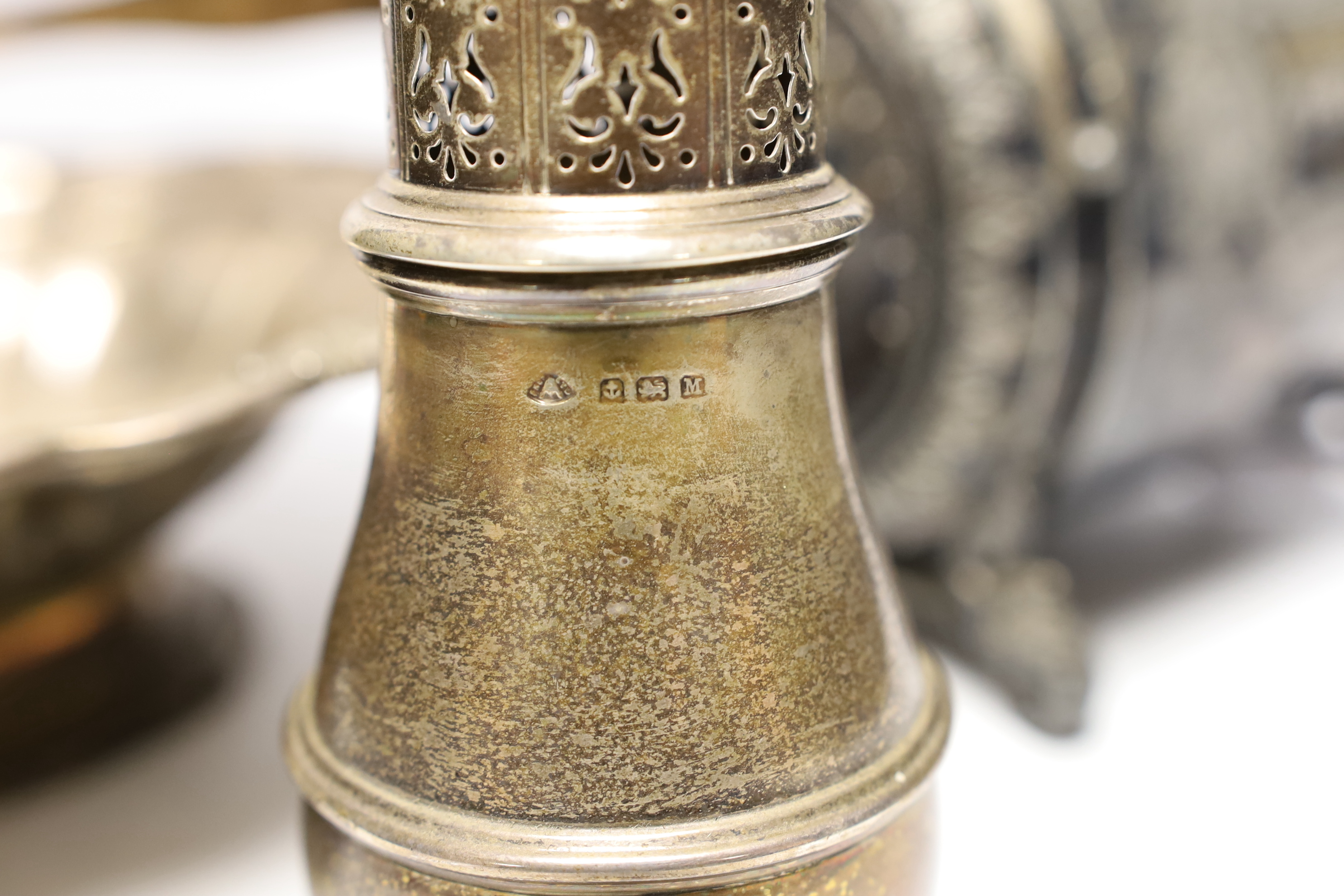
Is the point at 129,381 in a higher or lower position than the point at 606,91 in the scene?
lower

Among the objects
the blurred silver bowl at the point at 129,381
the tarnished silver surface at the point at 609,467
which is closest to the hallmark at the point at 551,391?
the tarnished silver surface at the point at 609,467

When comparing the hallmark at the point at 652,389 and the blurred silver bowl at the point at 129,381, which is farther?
the blurred silver bowl at the point at 129,381

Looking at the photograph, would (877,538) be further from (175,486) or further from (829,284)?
(175,486)

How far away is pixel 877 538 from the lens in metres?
0.75

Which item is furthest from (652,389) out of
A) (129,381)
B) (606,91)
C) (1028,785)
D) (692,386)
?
(129,381)

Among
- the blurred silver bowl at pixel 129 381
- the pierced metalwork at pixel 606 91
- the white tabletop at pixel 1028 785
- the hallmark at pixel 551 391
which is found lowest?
the white tabletop at pixel 1028 785

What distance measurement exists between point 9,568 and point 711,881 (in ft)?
2.25

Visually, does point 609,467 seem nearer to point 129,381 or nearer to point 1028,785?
point 1028,785

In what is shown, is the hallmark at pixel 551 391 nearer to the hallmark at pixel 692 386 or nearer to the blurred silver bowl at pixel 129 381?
the hallmark at pixel 692 386

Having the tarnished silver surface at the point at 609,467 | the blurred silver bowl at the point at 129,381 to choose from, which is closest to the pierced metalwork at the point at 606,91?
the tarnished silver surface at the point at 609,467

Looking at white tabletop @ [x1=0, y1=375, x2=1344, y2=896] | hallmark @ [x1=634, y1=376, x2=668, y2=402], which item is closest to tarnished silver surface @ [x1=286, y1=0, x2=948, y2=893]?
hallmark @ [x1=634, y1=376, x2=668, y2=402]

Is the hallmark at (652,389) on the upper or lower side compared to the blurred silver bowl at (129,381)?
upper

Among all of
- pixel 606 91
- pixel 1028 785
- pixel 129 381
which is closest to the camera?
pixel 606 91

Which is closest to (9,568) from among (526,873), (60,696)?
(60,696)
